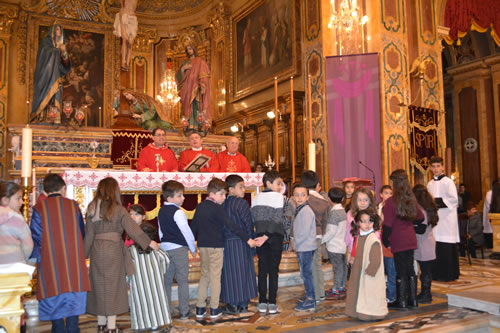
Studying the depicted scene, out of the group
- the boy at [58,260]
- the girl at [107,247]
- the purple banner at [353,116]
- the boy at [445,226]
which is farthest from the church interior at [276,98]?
the boy at [58,260]

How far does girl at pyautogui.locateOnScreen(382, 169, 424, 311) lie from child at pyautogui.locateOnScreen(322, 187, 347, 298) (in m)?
0.55

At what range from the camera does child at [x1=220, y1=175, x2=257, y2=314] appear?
15.2 ft

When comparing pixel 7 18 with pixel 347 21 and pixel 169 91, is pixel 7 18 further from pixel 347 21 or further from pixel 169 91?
pixel 347 21

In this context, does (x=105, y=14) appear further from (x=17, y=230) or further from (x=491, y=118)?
(x=17, y=230)

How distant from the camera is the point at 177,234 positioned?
14.4 ft

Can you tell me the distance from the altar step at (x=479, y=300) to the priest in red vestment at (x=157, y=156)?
4226 mm

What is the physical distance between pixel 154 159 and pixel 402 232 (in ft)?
12.4

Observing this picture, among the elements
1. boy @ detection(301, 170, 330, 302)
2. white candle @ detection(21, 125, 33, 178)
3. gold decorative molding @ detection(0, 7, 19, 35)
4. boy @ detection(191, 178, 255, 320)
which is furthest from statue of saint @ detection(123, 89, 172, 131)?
gold decorative molding @ detection(0, 7, 19, 35)

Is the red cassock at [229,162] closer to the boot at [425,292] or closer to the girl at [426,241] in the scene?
the girl at [426,241]

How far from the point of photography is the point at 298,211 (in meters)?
4.86

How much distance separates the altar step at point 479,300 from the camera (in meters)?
4.57

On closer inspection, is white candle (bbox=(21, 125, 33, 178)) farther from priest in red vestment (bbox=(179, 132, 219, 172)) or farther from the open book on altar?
priest in red vestment (bbox=(179, 132, 219, 172))

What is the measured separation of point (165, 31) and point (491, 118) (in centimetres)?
1245

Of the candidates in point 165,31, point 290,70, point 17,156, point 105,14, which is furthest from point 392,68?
point 105,14
